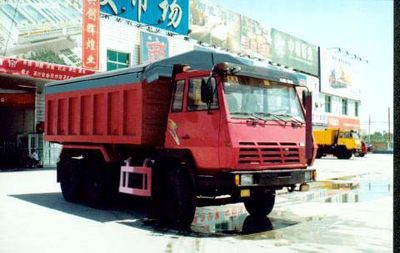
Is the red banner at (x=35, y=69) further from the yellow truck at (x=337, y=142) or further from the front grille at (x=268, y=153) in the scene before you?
the yellow truck at (x=337, y=142)

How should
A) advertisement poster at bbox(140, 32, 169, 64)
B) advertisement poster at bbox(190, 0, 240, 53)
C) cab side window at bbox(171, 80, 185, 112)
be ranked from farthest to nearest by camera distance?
1. advertisement poster at bbox(190, 0, 240, 53)
2. advertisement poster at bbox(140, 32, 169, 64)
3. cab side window at bbox(171, 80, 185, 112)

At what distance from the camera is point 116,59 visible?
77.3ft

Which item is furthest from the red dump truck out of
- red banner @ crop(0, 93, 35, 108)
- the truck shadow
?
red banner @ crop(0, 93, 35, 108)

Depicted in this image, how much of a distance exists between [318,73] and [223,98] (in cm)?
4044

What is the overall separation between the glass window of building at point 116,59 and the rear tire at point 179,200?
1601 centimetres

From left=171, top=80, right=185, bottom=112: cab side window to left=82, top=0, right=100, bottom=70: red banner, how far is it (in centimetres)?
1360

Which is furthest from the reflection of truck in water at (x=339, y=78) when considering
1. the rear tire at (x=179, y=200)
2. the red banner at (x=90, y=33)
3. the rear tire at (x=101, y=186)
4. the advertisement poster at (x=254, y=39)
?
the rear tire at (x=179, y=200)

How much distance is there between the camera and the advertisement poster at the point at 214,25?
29.3 m

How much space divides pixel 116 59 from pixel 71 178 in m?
13.7

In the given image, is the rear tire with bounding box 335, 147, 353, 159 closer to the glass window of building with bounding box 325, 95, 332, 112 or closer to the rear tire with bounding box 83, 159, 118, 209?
the glass window of building with bounding box 325, 95, 332, 112

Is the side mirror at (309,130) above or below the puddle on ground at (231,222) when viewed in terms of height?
above

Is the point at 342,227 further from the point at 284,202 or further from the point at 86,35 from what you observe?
the point at 86,35

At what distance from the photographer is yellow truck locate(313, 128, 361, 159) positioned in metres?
35.1

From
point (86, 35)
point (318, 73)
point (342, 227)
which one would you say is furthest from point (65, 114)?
point (318, 73)
